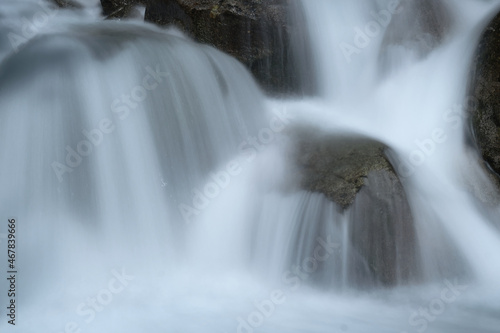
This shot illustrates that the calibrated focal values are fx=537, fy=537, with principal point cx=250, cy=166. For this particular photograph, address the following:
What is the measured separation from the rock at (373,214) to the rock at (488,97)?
140 cm

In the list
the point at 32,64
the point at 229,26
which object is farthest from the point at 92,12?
the point at 32,64

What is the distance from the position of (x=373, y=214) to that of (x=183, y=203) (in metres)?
1.72

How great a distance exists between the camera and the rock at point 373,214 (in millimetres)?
4277

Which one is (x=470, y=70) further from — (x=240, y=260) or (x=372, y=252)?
(x=240, y=260)

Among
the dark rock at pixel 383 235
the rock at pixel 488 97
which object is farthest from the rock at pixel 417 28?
the dark rock at pixel 383 235

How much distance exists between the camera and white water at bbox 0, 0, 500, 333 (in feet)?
13.3

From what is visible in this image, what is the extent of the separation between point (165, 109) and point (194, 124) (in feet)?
1.08

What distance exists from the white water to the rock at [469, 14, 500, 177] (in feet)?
0.60

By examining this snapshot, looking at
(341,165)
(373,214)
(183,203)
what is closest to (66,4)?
(183,203)

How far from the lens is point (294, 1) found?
21.3 ft

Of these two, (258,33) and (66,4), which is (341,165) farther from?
(66,4)

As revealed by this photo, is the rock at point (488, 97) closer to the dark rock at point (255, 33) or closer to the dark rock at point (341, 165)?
the dark rock at point (341, 165)

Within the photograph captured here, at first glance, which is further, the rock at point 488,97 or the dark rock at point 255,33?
the dark rock at point 255,33

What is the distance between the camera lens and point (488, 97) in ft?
17.9
